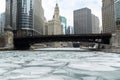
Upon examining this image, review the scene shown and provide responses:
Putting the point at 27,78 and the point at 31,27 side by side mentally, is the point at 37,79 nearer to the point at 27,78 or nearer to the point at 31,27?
the point at 27,78

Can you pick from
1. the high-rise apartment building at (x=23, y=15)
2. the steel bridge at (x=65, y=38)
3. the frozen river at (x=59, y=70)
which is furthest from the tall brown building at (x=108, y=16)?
the frozen river at (x=59, y=70)

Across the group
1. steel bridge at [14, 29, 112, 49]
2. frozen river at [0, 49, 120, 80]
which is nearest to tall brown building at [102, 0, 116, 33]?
steel bridge at [14, 29, 112, 49]

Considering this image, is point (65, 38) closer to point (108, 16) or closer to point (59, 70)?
point (108, 16)

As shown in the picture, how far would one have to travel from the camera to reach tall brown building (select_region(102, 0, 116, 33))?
172375 mm

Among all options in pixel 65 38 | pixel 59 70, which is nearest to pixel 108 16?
pixel 65 38

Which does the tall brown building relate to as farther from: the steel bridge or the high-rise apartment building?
the steel bridge

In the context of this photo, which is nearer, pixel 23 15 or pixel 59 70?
pixel 59 70

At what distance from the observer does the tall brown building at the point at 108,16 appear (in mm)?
172375

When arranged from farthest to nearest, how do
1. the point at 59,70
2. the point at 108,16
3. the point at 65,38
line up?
the point at 108,16, the point at 65,38, the point at 59,70

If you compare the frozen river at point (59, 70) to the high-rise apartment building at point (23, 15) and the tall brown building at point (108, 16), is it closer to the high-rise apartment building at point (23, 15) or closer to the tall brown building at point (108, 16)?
the tall brown building at point (108, 16)

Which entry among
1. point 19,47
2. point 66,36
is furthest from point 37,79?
point 19,47

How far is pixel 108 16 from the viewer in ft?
589

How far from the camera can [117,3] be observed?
6368 inches

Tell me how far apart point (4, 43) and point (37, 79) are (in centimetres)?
13201
